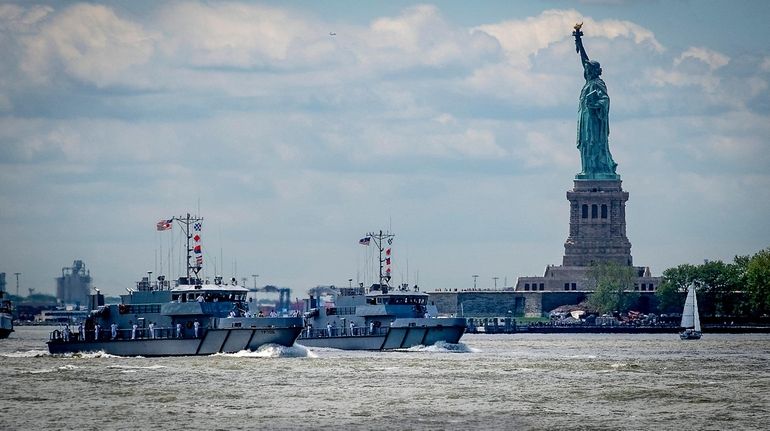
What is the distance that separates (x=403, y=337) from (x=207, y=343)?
26.4 m

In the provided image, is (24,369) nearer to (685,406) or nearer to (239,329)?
(239,329)

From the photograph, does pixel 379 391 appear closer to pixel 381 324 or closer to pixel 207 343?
pixel 207 343

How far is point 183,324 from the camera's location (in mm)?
144000

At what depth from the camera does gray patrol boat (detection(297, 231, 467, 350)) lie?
165 metres

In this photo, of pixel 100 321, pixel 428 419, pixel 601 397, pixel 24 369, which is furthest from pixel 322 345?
pixel 428 419

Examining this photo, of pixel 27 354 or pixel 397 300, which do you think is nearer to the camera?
pixel 27 354

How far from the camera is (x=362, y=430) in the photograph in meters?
93.1

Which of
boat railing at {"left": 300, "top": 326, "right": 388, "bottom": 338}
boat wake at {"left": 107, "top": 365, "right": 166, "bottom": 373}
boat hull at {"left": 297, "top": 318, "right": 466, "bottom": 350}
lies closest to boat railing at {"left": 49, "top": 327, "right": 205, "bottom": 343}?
boat wake at {"left": 107, "top": 365, "right": 166, "bottom": 373}

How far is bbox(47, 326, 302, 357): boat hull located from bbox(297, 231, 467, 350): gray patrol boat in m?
19.2

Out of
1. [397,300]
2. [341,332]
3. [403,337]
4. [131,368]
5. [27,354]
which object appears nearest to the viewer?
[131,368]

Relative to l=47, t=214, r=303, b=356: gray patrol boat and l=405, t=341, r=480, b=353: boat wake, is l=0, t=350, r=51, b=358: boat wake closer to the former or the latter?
l=47, t=214, r=303, b=356: gray patrol boat

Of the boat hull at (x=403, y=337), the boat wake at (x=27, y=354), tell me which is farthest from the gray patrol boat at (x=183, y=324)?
the boat hull at (x=403, y=337)

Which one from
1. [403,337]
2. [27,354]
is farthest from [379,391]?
[27,354]

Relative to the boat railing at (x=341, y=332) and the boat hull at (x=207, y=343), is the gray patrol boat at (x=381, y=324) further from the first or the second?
the boat hull at (x=207, y=343)
